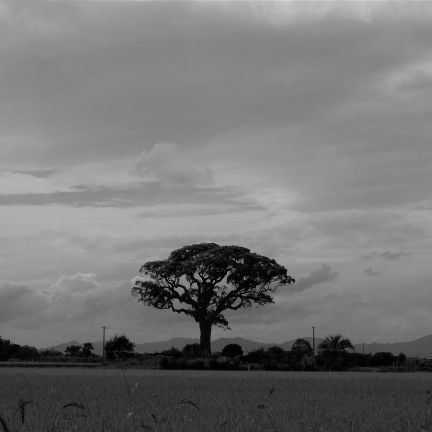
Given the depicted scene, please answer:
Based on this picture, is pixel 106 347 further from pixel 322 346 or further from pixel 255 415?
pixel 255 415

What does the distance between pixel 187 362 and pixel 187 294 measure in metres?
14.5

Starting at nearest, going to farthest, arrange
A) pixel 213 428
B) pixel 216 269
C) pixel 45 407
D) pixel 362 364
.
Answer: pixel 213 428
pixel 45 407
pixel 362 364
pixel 216 269

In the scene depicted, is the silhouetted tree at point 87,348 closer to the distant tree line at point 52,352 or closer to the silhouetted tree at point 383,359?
the distant tree line at point 52,352

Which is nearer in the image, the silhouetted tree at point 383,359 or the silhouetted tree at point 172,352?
the silhouetted tree at point 383,359

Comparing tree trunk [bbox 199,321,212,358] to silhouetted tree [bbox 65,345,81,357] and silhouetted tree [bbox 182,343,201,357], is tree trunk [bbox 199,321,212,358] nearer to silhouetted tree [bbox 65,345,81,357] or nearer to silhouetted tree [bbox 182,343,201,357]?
silhouetted tree [bbox 182,343,201,357]

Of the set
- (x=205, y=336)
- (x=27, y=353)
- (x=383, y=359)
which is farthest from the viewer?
(x=27, y=353)

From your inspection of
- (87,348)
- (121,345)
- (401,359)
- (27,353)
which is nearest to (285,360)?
(401,359)

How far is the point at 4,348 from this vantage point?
81.9 m

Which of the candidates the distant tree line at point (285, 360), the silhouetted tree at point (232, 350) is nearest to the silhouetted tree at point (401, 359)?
the distant tree line at point (285, 360)

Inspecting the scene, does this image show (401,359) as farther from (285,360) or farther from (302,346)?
(285,360)

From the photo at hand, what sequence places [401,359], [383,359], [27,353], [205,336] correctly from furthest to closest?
1. [27,353]
2. [205,336]
3. [401,359]
4. [383,359]

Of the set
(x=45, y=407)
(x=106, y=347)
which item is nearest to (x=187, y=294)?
(x=106, y=347)

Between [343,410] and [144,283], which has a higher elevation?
[144,283]

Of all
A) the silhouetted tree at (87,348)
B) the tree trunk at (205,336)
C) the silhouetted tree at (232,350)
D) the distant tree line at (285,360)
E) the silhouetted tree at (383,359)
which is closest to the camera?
the distant tree line at (285,360)
